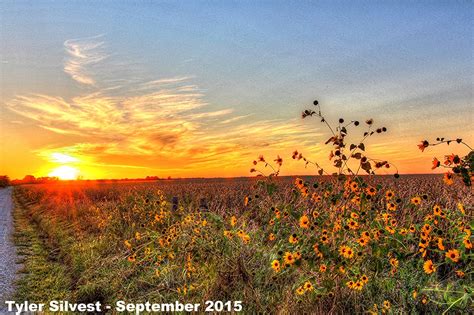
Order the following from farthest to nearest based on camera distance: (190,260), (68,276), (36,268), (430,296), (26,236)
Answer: (26,236) < (36,268) < (68,276) < (190,260) < (430,296)

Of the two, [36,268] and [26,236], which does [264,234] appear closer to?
[36,268]

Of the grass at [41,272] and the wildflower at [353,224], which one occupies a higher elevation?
Answer: the wildflower at [353,224]

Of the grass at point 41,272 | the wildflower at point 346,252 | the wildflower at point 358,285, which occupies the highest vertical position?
the wildflower at point 346,252

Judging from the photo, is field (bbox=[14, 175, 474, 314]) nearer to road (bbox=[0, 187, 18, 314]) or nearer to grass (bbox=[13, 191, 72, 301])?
grass (bbox=[13, 191, 72, 301])

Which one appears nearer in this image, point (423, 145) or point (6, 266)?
point (423, 145)

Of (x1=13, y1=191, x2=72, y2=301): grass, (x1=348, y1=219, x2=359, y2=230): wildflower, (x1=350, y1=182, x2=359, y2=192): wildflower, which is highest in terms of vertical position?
(x1=350, y1=182, x2=359, y2=192): wildflower

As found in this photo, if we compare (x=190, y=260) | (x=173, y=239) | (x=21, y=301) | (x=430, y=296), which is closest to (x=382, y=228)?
(x=430, y=296)

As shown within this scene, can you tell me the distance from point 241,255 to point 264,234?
1.26 metres

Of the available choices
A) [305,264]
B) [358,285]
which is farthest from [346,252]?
[305,264]

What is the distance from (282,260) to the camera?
5.42 meters

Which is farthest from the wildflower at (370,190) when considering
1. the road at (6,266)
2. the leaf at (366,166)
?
the road at (6,266)

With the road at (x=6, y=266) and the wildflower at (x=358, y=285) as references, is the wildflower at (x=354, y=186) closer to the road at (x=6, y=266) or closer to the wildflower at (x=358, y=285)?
the wildflower at (x=358, y=285)

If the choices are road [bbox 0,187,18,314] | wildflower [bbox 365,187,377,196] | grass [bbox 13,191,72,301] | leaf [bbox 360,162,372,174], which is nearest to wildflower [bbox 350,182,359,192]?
wildflower [bbox 365,187,377,196]

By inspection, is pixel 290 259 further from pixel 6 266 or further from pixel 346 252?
pixel 6 266
